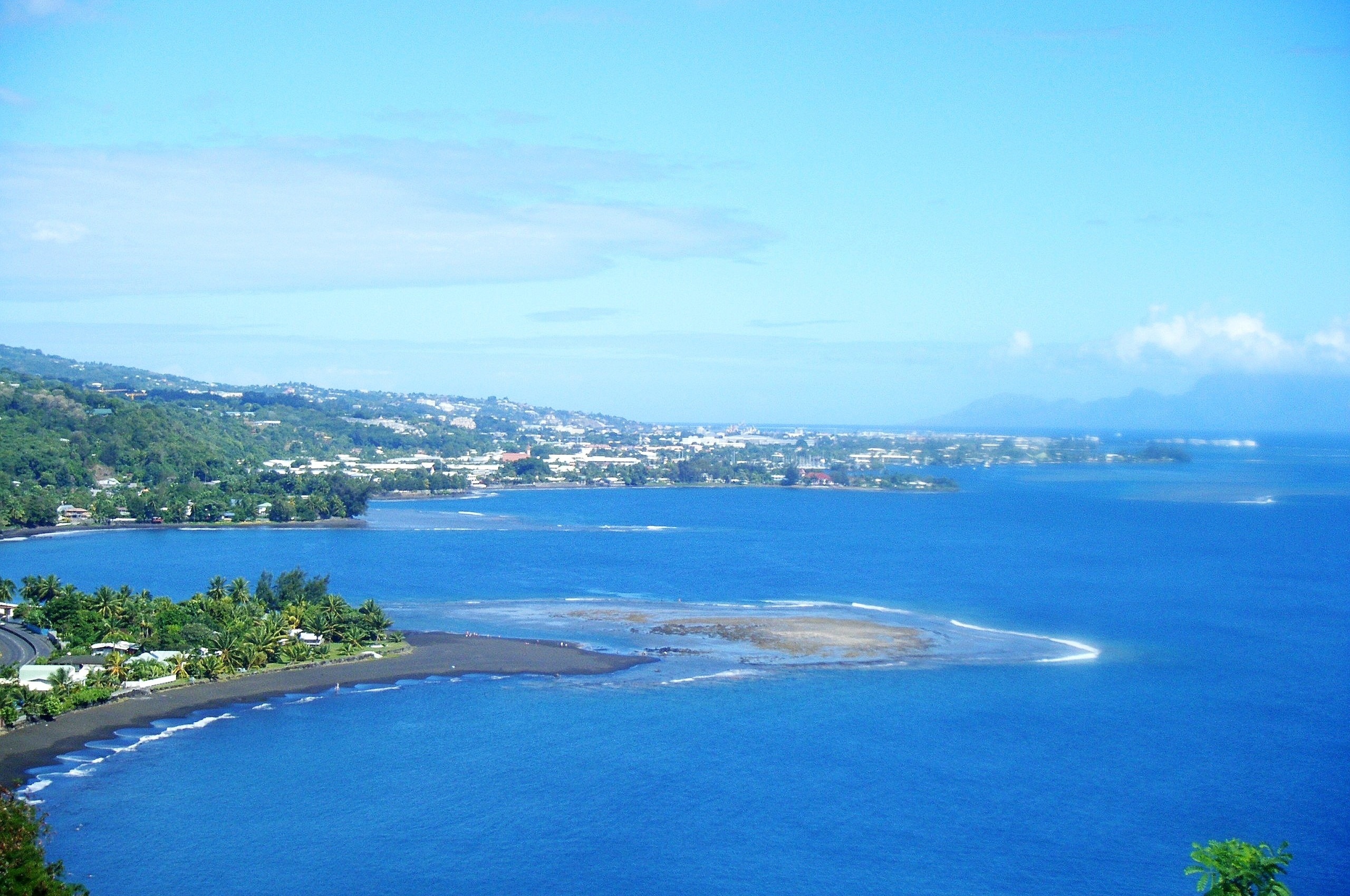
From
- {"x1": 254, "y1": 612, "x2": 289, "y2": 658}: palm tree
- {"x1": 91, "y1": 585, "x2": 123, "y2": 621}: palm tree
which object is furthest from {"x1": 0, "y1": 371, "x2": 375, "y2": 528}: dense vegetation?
{"x1": 254, "y1": 612, "x2": 289, "y2": 658}: palm tree

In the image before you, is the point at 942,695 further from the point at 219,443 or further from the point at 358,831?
the point at 219,443

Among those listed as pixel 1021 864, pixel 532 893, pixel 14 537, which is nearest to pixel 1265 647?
pixel 1021 864

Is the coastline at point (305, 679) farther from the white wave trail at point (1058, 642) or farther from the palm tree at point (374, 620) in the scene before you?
the white wave trail at point (1058, 642)

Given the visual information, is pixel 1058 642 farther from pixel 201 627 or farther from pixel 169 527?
pixel 169 527

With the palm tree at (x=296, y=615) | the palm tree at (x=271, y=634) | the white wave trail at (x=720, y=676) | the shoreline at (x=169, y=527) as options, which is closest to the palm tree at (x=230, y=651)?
the palm tree at (x=271, y=634)

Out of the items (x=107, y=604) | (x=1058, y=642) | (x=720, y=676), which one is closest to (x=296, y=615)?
(x=107, y=604)

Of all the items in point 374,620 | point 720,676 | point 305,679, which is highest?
point 374,620

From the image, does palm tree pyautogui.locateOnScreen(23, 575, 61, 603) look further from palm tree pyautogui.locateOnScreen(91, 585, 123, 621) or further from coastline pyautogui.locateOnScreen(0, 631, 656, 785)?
coastline pyautogui.locateOnScreen(0, 631, 656, 785)
